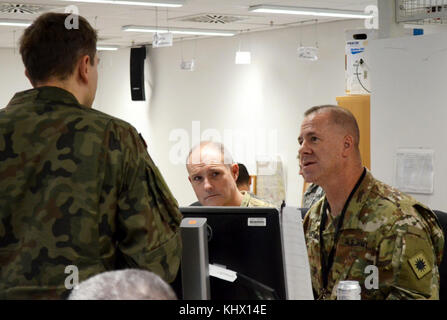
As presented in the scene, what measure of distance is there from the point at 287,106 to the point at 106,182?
29.5ft

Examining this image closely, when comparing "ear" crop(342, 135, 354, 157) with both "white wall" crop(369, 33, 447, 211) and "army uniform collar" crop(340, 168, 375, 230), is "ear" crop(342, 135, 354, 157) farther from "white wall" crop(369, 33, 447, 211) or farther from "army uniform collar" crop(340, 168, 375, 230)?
"white wall" crop(369, 33, 447, 211)

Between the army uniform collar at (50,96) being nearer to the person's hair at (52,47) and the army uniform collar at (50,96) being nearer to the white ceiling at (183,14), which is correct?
the person's hair at (52,47)

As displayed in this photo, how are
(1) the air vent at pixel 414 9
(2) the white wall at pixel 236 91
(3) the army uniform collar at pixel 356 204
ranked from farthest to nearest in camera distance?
(2) the white wall at pixel 236 91
(1) the air vent at pixel 414 9
(3) the army uniform collar at pixel 356 204

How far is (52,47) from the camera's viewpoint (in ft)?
6.21

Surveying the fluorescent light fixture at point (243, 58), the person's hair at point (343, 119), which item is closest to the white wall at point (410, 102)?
the person's hair at point (343, 119)

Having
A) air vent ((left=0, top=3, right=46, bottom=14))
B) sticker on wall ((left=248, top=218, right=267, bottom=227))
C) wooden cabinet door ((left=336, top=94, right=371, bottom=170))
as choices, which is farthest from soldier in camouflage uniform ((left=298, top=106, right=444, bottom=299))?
air vent ((left=0, top=3, right=46, bottom=14))

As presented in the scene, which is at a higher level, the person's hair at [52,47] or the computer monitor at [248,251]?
the person's hair at [52,47]

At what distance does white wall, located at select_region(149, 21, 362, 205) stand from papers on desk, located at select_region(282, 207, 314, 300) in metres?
7.74

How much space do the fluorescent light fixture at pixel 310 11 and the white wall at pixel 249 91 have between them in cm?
63

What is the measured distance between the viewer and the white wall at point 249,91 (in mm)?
10094

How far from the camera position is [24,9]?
29.7 ft

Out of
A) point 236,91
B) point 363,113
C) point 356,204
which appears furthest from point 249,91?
point 356,204

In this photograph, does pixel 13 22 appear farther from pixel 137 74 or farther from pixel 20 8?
pixel 137 74

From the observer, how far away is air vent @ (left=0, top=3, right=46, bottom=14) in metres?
8.75
